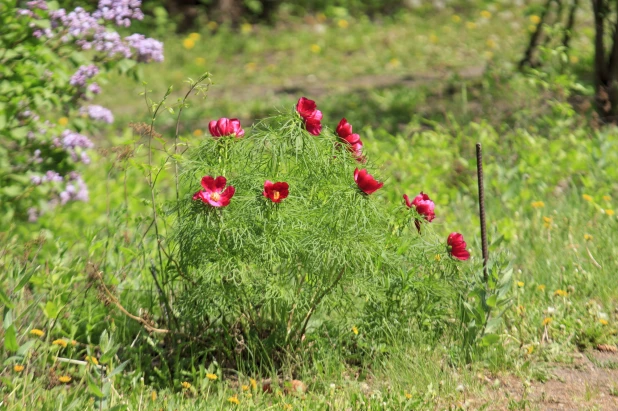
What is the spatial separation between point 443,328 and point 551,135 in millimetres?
2974

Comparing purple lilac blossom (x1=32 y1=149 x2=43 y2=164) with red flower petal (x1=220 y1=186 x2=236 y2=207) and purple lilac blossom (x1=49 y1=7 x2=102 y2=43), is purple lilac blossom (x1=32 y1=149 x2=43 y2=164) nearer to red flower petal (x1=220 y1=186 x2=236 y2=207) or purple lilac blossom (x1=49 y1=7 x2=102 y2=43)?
purple lilac blossom (x1=49 y1=7 x2=102 y2=43)

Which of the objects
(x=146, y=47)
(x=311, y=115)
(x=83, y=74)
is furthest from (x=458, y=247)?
(x=83, y=74)

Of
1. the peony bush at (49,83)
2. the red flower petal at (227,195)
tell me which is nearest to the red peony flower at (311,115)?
the red flower petal at (227,195)

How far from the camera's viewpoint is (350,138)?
3129mm

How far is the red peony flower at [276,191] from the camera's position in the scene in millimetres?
2814

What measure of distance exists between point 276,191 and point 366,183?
1.08 ft

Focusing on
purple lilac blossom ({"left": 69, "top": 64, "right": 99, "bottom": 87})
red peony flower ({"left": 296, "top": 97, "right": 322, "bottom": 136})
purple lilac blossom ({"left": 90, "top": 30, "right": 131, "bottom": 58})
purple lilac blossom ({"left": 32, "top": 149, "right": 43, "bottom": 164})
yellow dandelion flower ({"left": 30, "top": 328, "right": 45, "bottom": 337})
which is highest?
red peony flower ({"left": 296, "top": 97, "right": 322, "bottom": 136})

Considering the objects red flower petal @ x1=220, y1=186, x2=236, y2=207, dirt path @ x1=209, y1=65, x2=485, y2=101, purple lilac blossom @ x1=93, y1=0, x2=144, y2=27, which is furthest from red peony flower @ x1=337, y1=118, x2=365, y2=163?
dirt path @ x1=209, y1=65, x2=485, y2=101

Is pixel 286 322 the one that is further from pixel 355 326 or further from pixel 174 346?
pixel 174 346

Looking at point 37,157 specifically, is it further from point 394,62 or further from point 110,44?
point 394,62

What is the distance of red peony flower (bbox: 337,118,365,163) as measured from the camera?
310 cm

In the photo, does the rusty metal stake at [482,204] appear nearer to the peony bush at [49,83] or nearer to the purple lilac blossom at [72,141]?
the peony bush at [49,83]

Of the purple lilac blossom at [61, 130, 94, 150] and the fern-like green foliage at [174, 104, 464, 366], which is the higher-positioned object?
the fern-like green foliage at [174, 104, 464, 366]

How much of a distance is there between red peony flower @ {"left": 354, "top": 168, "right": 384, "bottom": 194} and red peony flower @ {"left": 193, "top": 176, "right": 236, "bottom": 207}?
0.46 m
